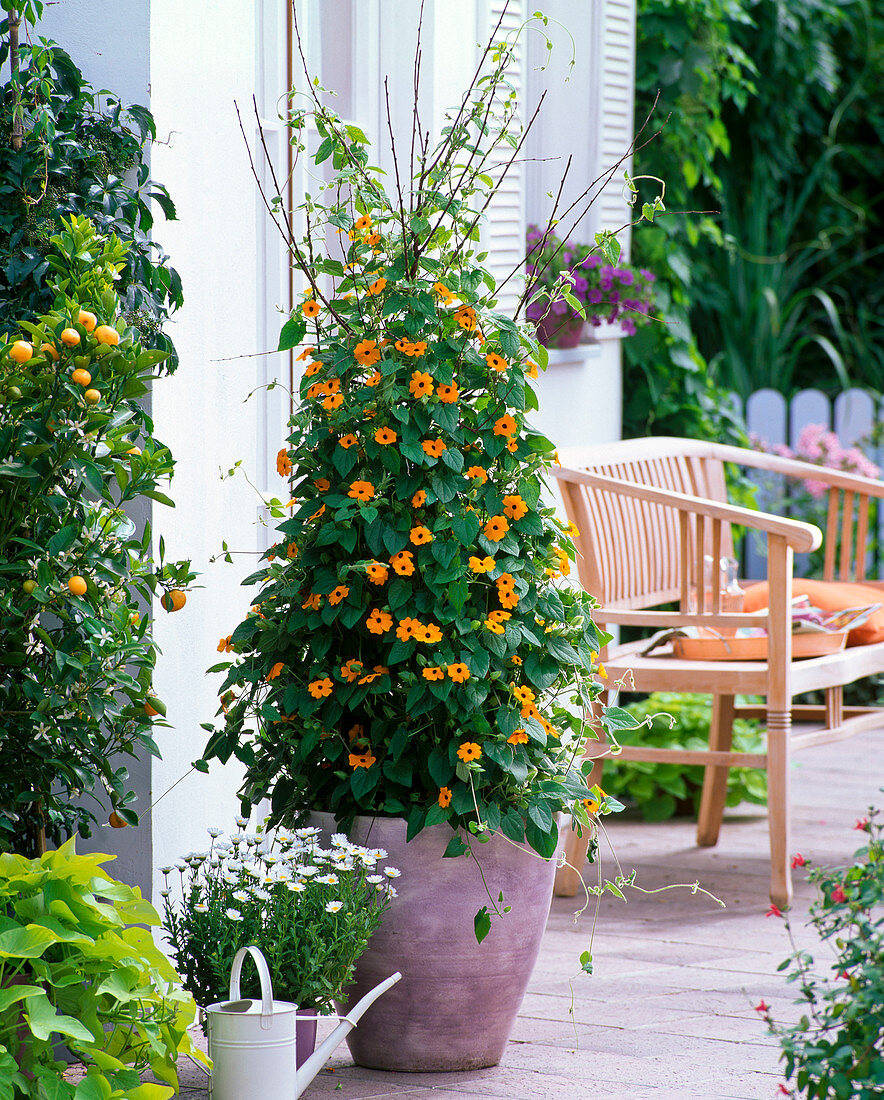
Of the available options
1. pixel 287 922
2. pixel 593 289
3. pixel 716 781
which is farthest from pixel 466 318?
pixel 593 289

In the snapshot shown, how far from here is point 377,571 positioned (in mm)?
2352

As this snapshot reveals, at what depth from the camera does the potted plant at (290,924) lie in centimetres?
224

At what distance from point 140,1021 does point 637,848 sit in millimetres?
2334

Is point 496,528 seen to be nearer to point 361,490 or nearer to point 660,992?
point 361,490

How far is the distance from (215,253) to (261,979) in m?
1.39

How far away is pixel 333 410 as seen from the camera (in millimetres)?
2441

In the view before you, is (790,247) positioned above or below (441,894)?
above

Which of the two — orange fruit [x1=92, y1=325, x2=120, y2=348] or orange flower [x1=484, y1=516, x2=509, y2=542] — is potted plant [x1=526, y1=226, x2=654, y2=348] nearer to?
orange flower [x1=484, y1=516, x2=509, y2=542]

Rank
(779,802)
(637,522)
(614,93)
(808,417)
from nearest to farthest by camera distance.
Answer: (779,802), (637,522), (614,93), (808,417)

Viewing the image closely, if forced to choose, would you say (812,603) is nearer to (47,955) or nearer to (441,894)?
(441,894)

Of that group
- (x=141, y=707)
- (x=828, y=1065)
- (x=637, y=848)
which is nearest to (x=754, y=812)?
(x=637, y=848)

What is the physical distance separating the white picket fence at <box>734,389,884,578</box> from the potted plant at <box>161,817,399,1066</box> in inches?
175

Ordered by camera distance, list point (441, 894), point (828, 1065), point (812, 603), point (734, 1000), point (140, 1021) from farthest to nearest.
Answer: point (812, 603) < point (734, 1000) < point (441, 894) < point (140, 1021) < point (828, 1065)

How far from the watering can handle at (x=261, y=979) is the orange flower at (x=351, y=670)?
46 cm
